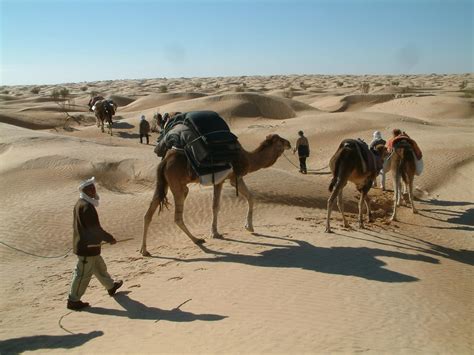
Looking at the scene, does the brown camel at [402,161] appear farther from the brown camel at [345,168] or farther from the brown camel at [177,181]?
the brown camel at [177,181]

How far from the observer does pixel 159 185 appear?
8.59 metres

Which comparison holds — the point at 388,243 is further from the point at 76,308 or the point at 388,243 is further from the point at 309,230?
the point at 76,308

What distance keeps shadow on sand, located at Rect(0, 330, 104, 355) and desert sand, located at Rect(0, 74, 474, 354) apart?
0.02 metres

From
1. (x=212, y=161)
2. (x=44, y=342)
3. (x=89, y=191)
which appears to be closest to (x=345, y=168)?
(x=212, y=161)

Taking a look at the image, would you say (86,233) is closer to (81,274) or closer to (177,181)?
(81,274)

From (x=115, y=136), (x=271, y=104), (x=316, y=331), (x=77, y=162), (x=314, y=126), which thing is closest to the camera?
(x=316, y=331)

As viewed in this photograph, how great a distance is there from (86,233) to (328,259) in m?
4.02

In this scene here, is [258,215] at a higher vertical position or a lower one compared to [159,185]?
lower

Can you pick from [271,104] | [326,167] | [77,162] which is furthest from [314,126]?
[77,162]

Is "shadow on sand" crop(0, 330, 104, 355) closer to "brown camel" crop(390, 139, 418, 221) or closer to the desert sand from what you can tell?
the desert sand

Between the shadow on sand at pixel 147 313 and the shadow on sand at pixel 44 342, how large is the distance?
1.93 ft

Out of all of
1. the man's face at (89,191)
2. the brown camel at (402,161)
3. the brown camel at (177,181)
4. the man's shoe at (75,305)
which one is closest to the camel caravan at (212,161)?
the brown camel at (177,181)

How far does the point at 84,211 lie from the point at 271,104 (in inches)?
1057

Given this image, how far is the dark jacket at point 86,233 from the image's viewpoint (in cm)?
655
